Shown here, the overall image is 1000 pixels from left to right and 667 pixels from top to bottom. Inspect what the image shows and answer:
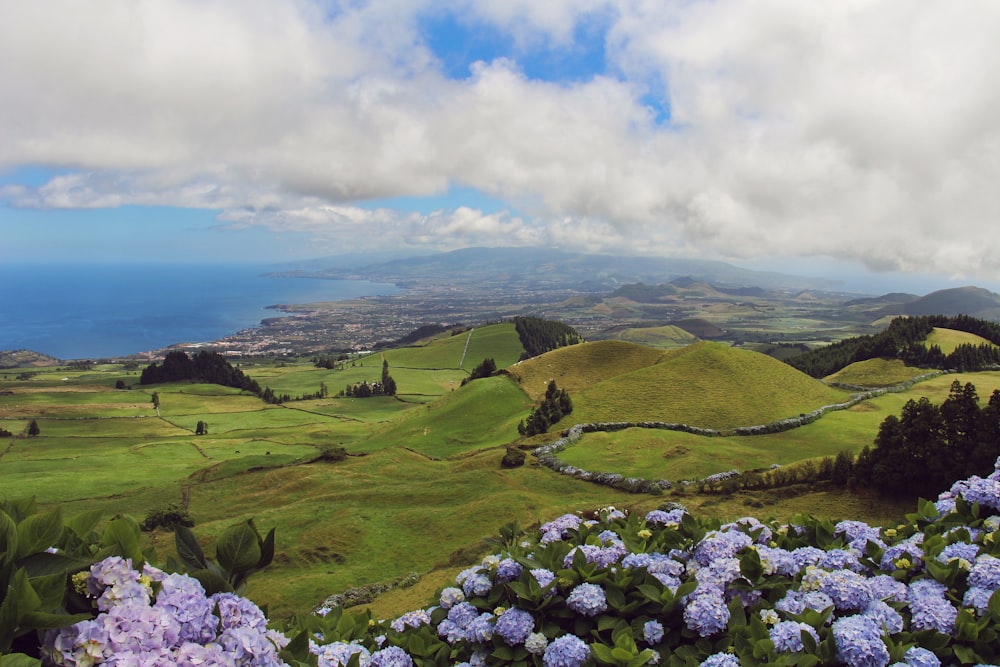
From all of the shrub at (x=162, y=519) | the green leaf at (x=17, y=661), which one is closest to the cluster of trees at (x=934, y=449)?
the green leaf at (x=17, y=661)

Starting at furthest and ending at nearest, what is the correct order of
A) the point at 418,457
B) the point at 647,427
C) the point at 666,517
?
the point at 647,427 < the point at 418,457 < the point at 666,517

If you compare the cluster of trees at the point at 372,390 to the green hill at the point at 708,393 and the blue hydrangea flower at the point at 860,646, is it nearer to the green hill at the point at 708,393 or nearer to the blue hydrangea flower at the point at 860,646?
the green hill at the point at 708,393

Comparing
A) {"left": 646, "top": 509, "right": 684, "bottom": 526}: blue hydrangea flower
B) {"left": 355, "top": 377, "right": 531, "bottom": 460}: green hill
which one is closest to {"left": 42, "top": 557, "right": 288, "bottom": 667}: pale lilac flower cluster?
{"left": 646, "top": 509, "right": 684, "bottom": 526}: blue hydrangea flower

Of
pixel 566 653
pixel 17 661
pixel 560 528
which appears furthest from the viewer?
pixel 560 528

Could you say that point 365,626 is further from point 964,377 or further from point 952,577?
point 964,377

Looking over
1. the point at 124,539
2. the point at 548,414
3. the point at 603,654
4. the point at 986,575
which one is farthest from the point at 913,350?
the point at 124,539

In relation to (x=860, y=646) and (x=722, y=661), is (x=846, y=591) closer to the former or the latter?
(x=860, y=646)

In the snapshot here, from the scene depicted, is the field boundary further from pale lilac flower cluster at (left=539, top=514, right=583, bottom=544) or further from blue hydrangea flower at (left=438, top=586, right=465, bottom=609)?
blue hydrangea flower at (left=438, top=586, right=465, bottom=609)

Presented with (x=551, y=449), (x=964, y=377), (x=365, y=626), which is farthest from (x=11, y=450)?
(x=964, y=377)
